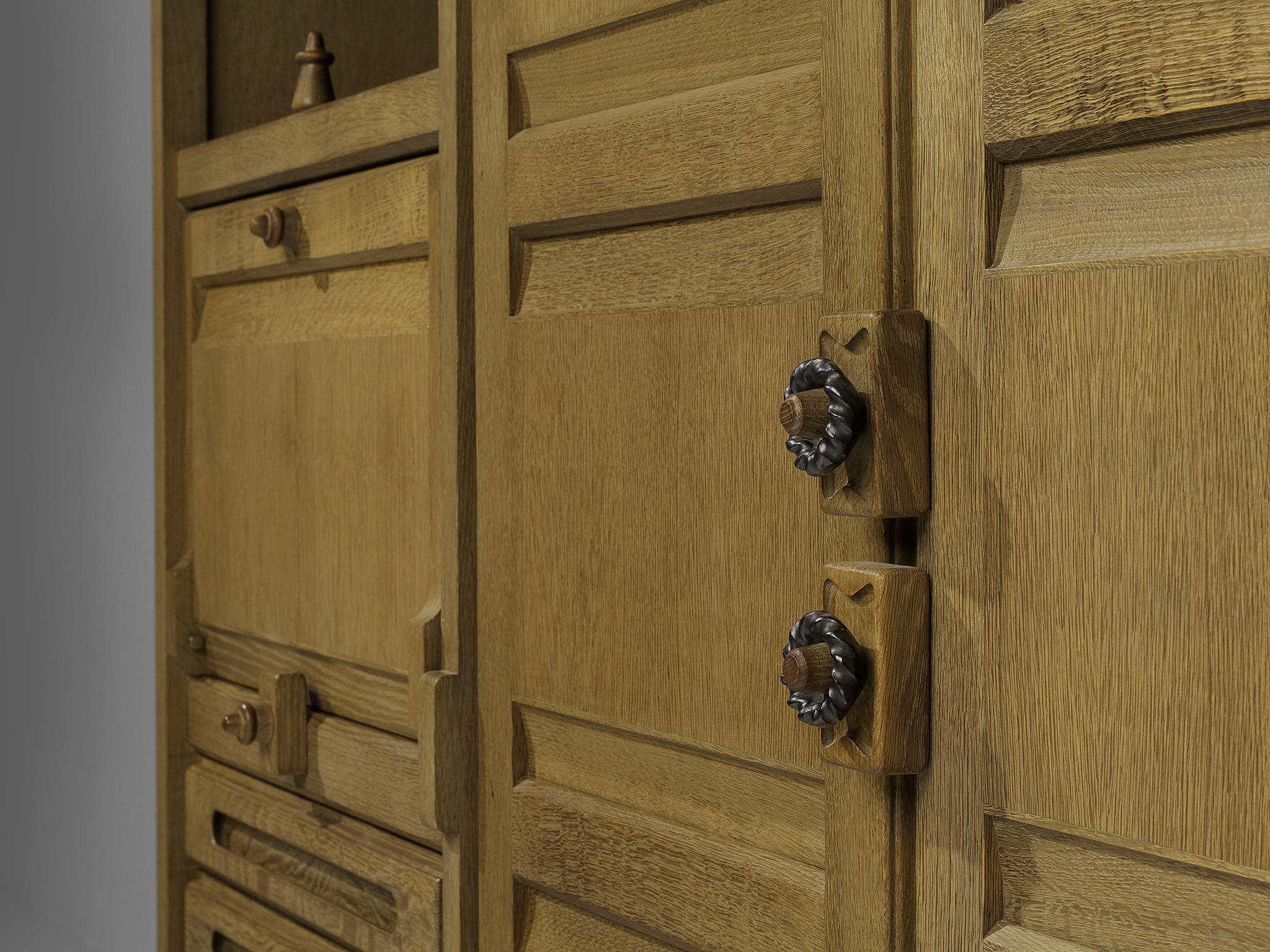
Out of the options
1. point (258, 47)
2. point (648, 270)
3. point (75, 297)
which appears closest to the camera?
point (648, 270)

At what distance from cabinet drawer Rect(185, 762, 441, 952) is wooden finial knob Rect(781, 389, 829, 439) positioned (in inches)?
21.7

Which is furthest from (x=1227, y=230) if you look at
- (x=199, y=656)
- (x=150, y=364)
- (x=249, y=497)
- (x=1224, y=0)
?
(x=150, y=364)

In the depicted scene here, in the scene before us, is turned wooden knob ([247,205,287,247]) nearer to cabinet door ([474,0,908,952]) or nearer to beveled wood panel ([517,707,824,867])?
cabinet door ([474,0,908,952])

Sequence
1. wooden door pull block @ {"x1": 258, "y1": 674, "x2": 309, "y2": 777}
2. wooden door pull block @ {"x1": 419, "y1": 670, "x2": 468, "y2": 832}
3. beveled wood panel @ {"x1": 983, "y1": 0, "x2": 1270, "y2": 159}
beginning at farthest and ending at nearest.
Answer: wooden door pull block @ {"x1": 258, "y1": 674, "x2": 309, "y2": 777} < wooden door pull block @ {"x1": 419, "y1": 670, "x2": 468, "y2": 832} < beveled wood panel @ {"x1": 983, "y1": 0, "x2": 1270, "y2": 159}

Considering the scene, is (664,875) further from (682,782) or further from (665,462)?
(665,462)

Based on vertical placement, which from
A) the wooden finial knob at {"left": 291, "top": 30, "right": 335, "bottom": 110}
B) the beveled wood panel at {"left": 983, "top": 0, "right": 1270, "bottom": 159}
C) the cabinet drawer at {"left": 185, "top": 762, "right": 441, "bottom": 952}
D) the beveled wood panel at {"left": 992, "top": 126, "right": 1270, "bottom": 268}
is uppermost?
the wooden finial knob at {"left": 291, "top": 30, "right": 335, "bottom": 110}

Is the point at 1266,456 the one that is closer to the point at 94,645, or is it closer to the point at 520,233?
the point at 520,233

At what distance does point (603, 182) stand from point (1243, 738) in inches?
20.1

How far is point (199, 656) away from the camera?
136 centimetres

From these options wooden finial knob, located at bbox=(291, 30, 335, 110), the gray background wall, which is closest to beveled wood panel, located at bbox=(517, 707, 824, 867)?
wooden finial knob, located at bbox=(291, 30, 335, 110)

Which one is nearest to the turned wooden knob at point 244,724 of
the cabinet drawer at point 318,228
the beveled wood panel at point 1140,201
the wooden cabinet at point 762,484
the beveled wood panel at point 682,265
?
the wooden cabinet at point 762,484

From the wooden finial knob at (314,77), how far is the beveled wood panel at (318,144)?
43 mm

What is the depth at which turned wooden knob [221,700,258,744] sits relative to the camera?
1.21 meters

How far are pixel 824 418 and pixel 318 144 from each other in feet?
2.18
